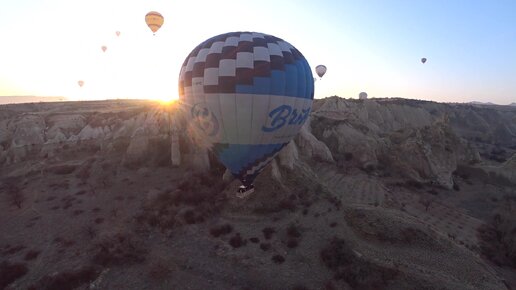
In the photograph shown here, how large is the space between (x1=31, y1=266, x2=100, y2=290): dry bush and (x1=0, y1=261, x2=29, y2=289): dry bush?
1.80m

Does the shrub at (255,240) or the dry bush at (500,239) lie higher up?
the shrub at (255,240)

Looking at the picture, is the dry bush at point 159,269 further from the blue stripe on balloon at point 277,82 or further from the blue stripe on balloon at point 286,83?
the blue stripe on balloon at point 277,82

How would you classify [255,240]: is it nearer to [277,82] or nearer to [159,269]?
[159,269]

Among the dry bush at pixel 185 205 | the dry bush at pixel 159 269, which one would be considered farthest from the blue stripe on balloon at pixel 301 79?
the dry bush at pixel 159 269

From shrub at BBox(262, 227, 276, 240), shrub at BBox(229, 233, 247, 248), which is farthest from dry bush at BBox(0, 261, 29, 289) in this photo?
shrub at BBox(262, 227, 276, 240)

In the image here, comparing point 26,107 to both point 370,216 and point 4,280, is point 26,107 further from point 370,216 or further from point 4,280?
point 370,216

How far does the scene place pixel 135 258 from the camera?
68.3 feet

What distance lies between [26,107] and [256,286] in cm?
10371

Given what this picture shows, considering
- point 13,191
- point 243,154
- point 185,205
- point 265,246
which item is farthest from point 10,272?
point 243,154

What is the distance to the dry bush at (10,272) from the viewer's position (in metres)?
19.0

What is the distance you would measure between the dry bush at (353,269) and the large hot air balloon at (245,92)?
827cm

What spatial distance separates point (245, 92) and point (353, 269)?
1283 cm

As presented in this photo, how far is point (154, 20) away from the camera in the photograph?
4256cm

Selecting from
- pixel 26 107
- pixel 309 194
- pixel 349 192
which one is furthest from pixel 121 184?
pixel 26 107
